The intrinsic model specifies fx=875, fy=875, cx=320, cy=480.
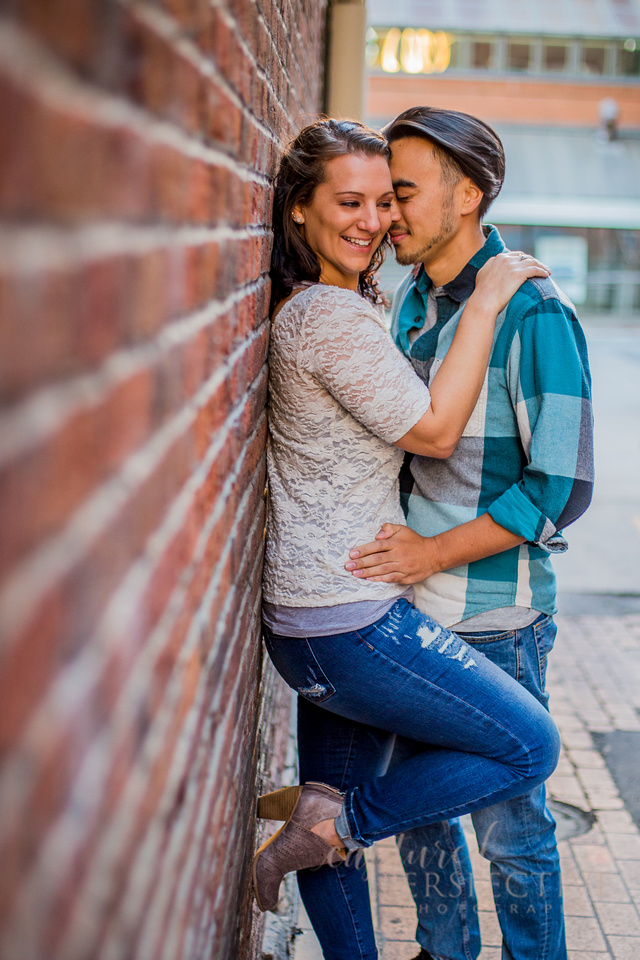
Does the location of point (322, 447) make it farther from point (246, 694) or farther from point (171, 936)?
point (171, 936)

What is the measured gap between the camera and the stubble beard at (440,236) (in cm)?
245

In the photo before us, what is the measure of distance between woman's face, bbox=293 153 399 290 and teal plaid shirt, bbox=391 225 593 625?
0.36m

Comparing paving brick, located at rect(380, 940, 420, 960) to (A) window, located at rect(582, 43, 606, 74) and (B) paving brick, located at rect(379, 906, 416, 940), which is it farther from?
(A) window, located at rect(582, 43, 606, 74)

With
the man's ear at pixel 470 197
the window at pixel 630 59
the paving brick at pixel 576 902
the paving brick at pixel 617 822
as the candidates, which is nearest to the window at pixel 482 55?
the window at pixel 630 59

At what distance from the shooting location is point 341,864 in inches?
91.4

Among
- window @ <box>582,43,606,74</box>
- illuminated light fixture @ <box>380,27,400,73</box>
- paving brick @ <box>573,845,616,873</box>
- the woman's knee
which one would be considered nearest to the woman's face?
the woman's knee

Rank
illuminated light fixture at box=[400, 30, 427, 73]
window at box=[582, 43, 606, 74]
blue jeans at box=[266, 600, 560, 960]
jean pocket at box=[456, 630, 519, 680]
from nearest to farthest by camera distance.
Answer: blue jeans at box=[266, 600, 560, 960], jean pocket at box=[456, 630, 519, 680], illuminated light fixture at box=[400, 30, 427, 73], window at box=[582, 43, 606, 74]

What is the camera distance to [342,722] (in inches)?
94.6

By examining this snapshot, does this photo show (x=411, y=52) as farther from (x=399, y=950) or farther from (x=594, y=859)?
(x=399, y=950)

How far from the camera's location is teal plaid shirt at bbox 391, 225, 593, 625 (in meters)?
2.15

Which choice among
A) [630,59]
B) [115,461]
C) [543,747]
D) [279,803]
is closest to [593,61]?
[630,59]

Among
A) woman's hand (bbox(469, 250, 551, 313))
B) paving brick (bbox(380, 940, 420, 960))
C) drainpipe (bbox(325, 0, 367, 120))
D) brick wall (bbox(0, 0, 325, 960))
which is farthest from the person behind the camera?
drainpipe (bbox(325, 0, 367, 120))

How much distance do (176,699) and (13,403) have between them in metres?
0.64

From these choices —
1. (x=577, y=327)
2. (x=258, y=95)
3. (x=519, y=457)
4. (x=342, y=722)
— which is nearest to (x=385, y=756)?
(x=342, y=722)
